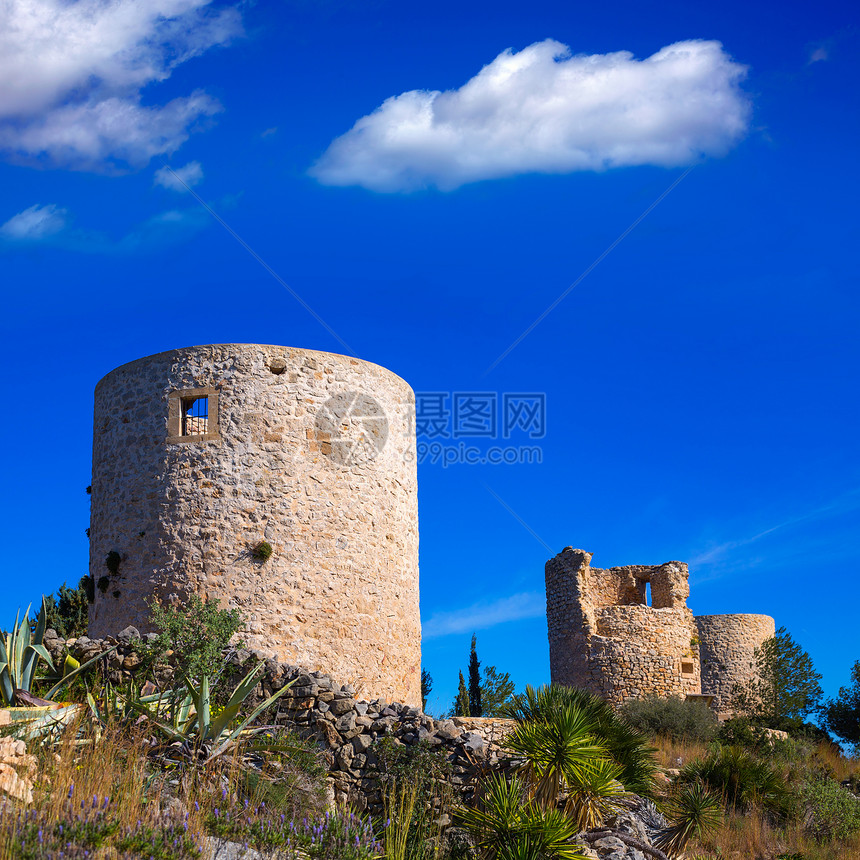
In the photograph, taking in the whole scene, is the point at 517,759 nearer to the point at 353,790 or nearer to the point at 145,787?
the point at 353,790

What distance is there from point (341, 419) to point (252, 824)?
7.08 meters

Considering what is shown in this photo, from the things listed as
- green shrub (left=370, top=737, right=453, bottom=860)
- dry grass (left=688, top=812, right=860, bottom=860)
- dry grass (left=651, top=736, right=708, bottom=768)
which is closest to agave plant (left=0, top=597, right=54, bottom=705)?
green shrub (left=370, top=737, right=453, bottom=860)

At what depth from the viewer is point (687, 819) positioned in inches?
456

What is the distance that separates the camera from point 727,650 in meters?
31.7

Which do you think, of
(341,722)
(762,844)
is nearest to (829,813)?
(762,844)

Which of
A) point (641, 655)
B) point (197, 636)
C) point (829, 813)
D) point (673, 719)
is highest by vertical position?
point (641, 655)

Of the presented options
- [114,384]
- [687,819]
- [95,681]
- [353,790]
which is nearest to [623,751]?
[687,819]

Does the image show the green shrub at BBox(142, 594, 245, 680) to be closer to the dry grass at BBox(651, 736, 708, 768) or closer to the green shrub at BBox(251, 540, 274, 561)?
the green shrub at BBox(251, 540, 274, 561)

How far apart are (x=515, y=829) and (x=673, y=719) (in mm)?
12238

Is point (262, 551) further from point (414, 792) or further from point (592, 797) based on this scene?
point (592, 797)

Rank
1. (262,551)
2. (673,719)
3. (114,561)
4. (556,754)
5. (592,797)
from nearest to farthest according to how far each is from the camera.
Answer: (556,754) → (592,797) → (262,551) → (114,561) → (673,719)

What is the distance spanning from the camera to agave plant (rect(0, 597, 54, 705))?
10.0 meters

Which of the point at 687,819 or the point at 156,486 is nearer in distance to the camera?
the point at 687,819

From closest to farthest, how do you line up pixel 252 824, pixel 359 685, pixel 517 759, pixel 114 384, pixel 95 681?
pixel 252 824 → pixel 517 759 → pixel 95 681 → pixel 359 685 → pixel 114 384
